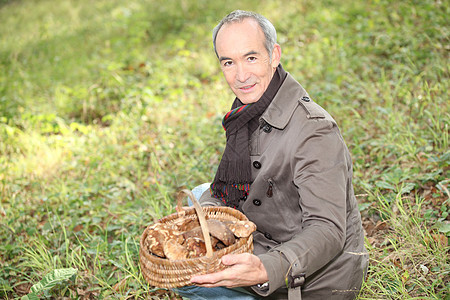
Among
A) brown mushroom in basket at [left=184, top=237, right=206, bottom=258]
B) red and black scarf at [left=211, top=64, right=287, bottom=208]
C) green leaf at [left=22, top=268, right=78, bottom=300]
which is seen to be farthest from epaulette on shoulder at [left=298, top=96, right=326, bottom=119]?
green leaf at [left=22, top=268, right=78, bottom=300]

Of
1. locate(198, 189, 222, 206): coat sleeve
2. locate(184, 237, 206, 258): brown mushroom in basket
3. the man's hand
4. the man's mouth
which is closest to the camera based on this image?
the man's hand

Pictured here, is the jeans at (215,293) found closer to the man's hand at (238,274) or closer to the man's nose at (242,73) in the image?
the man's hand at (238,274)

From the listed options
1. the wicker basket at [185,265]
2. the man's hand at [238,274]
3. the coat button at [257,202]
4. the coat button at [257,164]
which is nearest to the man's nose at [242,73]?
the coat button at [257,164]

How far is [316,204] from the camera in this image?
1803 mm

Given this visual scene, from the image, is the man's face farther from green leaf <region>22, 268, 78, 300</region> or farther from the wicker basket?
green leaf <region>22, 268, 78, 300</region>

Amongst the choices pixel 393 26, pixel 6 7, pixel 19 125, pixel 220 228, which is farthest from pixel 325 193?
pixel 6 7

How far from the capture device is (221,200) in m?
2.55

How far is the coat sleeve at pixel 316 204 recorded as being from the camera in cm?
170

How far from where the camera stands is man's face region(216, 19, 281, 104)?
6.97ft

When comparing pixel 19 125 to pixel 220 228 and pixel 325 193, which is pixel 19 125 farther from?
pixel 325 193

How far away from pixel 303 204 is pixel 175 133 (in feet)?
10.9

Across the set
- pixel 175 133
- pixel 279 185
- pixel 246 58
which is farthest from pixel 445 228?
pixel 175 133

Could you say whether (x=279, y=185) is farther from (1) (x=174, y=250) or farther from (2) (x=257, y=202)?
(1) (x=174, y=250)

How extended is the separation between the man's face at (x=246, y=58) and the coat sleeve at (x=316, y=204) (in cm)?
44
